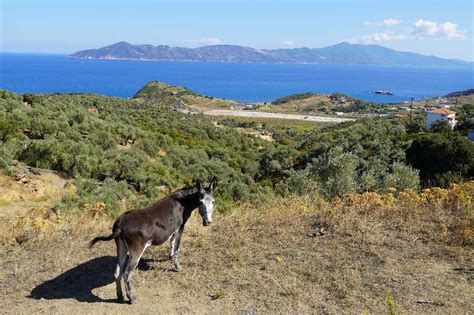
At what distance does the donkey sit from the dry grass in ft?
1.54

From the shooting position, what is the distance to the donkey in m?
5.65

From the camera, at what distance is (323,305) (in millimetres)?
5605

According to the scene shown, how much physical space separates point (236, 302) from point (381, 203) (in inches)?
171

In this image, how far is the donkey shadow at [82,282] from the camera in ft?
19.5

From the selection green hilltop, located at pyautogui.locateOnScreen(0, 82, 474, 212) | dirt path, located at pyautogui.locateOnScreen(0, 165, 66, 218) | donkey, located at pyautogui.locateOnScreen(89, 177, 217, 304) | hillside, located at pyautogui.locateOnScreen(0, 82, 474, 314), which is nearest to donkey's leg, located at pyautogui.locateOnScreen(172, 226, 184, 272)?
donkey, located at pyautogui.locateOnScreen(89, 177, 217, 304)

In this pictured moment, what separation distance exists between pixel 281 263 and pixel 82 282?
2.99 m

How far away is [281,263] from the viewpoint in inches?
265

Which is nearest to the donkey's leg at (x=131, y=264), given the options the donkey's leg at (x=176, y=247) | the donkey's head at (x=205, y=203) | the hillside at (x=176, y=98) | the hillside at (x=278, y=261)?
the hillside at (x=278, y=261)

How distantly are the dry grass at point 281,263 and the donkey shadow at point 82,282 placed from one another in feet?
0.05

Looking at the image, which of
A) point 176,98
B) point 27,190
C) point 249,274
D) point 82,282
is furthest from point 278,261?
point 176,98

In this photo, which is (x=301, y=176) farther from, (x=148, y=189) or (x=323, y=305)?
(x=323, y=305)

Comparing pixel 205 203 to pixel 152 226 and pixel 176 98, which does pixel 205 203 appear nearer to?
pixel 152 226

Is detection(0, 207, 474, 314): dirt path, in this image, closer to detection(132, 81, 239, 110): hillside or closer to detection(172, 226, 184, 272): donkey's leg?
detection(172, 226, 184, 272): donkey's leg

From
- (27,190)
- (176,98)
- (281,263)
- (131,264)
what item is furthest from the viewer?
(176,98)
